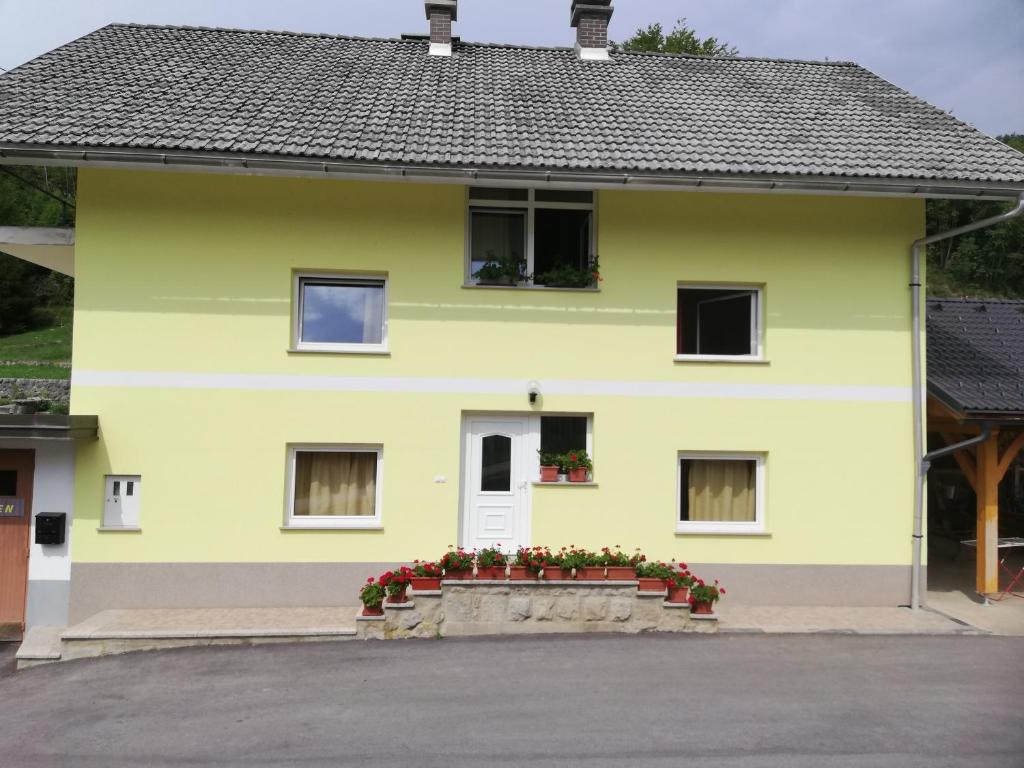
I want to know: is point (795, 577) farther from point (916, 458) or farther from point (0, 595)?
point (0, 595)

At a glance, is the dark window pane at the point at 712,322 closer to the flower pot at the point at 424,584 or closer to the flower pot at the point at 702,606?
the flower pot at the point at 702,606

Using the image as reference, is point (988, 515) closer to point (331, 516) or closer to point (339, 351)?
point (331, 516)

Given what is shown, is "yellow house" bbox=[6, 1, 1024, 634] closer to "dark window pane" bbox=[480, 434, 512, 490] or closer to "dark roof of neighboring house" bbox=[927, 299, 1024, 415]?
"dark window pane" bbox=[480, 434, 512, 490]

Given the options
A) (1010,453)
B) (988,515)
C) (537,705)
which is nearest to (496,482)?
(537,705)

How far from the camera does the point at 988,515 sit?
9195mm

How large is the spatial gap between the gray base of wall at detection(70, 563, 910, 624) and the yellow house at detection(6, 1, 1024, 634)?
0.12 feet

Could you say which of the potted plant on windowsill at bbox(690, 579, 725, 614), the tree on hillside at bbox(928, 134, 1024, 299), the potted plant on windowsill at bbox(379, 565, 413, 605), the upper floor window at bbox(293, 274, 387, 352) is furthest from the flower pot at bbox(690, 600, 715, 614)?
the tree on hillside at bbox(928, 134, 1024, 299)

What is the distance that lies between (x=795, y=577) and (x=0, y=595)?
963 cm

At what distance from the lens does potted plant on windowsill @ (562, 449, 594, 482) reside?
884 centimetres

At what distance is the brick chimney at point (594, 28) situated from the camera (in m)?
12.9

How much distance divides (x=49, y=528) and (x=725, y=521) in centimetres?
815

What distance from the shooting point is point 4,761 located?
16.9ft

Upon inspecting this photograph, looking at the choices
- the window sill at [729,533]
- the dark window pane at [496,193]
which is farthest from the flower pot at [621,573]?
the dark window pane at [496,193]

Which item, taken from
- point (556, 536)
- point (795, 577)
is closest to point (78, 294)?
point (556, 536)
